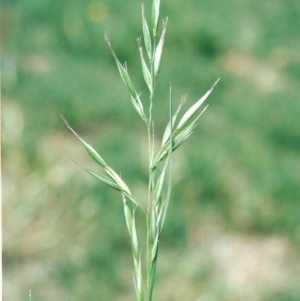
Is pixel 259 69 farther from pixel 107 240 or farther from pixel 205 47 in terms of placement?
pixel 107 240

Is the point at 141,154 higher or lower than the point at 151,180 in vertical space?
lower

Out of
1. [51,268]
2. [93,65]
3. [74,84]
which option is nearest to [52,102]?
[74,84]

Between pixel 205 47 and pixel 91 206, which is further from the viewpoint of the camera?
pixel 205 47

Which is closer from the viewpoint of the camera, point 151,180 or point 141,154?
point 151,180

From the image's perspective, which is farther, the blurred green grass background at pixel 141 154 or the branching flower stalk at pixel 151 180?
the blurred green grass background at pixel 141 154

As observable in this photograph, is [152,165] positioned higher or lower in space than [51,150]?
higher

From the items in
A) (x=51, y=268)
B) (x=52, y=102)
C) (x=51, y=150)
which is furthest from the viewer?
(x=52, y=102)

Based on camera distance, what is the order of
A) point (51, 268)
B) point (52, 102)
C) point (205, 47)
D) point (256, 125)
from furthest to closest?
point (205, 47) < point (256, 125) < point (52, 102) < point (51, 268)
